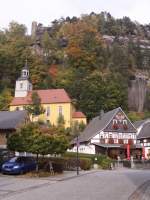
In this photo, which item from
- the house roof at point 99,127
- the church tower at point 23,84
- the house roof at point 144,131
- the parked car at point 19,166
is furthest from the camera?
the church tower at point 23,84

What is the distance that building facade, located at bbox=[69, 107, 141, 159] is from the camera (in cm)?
6506

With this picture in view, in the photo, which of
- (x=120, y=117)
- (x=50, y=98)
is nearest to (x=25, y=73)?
(x=50, y=98)

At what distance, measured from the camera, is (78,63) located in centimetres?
10569

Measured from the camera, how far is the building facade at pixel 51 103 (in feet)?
287

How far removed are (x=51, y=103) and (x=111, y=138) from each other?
25.6 meters

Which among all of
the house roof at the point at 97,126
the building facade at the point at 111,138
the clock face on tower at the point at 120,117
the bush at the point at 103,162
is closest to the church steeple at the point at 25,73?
the house roof at the point at 97,126

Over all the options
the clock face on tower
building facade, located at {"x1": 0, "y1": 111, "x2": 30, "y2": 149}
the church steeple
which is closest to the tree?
building facade, located at {"x1": 0, "y1": 111, "x2": 30, "y2": 149}

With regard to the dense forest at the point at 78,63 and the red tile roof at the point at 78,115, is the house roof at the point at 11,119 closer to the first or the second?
the red tile roof at the point at 78,115

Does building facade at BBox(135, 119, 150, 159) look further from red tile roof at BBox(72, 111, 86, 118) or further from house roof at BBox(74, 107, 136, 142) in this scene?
red tile roof at BBox(72, 111, 86, 118)

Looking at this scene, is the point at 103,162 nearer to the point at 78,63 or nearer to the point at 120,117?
the point at 120,117

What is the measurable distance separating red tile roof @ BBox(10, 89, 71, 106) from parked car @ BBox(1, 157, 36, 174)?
5698 cm

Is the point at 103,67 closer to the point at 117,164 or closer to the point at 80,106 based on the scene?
the point at 80,106

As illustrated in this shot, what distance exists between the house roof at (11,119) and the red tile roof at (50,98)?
41.7 m

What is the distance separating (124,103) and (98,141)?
2571 centimetres
